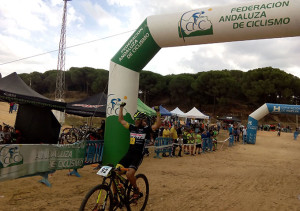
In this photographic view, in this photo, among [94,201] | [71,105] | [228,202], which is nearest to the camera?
[94,201]

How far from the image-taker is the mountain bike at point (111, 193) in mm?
3343

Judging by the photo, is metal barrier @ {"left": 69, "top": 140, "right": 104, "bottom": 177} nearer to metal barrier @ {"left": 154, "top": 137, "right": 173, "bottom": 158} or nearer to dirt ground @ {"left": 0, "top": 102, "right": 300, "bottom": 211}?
dirt ground @ {"left": 0, "top": 102, "right": 300, "bottom": 211}

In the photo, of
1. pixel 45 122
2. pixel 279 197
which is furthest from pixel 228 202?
pixel 45 122

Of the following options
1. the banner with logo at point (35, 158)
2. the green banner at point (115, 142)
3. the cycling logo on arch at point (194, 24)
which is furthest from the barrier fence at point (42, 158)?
the cycling logo on arch at point (194, 24)

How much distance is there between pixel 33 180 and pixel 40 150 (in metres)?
1.22

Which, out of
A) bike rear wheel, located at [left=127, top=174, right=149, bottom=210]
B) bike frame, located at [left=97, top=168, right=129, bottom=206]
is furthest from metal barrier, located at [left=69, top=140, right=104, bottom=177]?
bike frame, located at [left=97, top=168, right=129, bottom=206]

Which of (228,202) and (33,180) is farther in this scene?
(33,180)

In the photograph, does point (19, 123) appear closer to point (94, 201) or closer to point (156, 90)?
point (94, 201)

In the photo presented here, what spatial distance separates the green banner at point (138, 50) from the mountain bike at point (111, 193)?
429 centimetres

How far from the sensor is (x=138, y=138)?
4.43 metres

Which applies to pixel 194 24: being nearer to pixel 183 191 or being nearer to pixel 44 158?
pixel 183 191

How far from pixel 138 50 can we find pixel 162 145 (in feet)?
20.2

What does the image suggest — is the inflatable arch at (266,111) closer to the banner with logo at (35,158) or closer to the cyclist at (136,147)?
the banner with logo at (35,158)

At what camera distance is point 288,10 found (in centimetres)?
604
